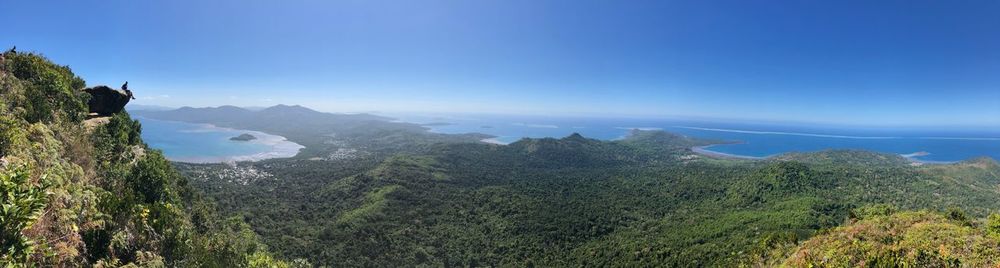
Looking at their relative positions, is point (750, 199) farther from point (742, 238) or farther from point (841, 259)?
point (841, 259)

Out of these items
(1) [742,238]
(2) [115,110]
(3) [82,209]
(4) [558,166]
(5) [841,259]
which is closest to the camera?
(3) [82,209]

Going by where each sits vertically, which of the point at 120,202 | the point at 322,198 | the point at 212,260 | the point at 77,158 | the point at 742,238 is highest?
the point at 77,158

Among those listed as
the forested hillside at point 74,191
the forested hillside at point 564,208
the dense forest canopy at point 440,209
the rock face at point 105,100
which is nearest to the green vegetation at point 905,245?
the dense forest canopy at point 440,209

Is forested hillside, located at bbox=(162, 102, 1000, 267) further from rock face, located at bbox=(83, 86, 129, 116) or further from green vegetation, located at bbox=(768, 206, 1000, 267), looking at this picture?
rock face, located at bbox=(83, 86, 129, 116)

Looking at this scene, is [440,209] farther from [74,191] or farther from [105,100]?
[74,191]

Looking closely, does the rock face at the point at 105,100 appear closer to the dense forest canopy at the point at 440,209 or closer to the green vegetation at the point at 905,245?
the dense forest canopy at the point at 440,209

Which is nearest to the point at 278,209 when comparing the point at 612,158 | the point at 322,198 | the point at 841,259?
the point at 322,198
